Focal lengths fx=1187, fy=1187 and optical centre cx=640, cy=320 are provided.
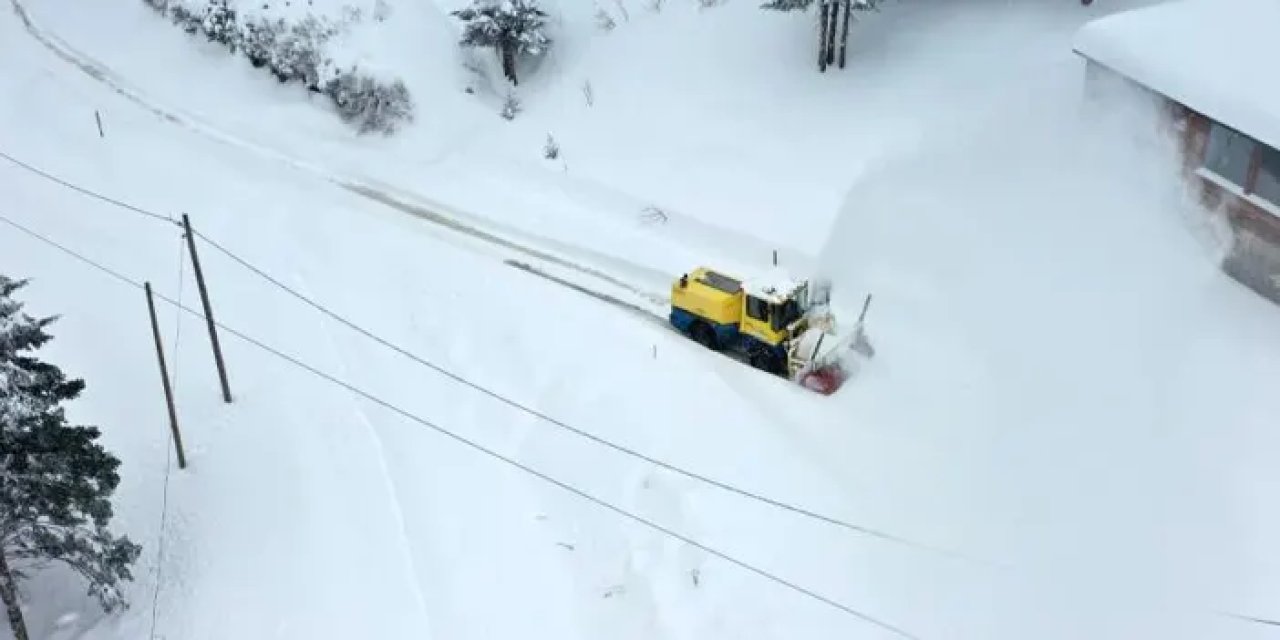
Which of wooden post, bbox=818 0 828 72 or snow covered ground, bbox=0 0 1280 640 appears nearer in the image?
snow covered ground, bbox=0 0 1280 640

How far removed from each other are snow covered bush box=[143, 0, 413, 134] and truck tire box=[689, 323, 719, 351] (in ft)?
40.9

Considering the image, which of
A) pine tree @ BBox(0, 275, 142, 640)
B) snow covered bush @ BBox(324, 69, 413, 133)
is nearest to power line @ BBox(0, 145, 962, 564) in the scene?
pine tree @ BBox(0, 275, 142, 640)

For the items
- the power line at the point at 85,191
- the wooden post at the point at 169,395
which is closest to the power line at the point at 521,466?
the power line at the point at 85,191

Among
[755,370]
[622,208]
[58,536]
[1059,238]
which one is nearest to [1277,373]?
[1059,238]

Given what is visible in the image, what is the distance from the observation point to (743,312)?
70.6 ft

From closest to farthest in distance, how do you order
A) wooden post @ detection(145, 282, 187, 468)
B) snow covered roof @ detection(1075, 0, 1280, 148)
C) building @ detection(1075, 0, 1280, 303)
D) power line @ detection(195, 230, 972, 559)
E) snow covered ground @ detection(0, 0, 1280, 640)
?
snow covered ground @ detection(0, 0, 1280, 640) → snow covered roof @ detection(1075, 0, 1280, 148) → building @ detection(1075, 0, 1280, 303) → power line @ detection(195, 230, 972, 559) → wooden post @ detection(145, 282, 187, 468)

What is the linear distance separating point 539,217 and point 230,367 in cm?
764

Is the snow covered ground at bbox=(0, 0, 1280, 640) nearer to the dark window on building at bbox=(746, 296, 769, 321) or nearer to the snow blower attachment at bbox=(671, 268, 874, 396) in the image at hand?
the snow blower attachment at bbox=(671, 268, 874, 396)

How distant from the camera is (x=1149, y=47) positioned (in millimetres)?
19000

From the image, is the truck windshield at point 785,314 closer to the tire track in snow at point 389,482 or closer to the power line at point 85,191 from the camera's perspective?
the tire track in snow at point 389,482

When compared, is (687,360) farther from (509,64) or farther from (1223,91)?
(509,64)

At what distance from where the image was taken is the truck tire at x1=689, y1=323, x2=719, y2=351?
22.2m

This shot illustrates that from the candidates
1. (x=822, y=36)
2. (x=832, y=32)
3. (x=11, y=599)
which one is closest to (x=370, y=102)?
(x=822, y=36)

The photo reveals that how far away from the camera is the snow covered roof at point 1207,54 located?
17.0 meters
